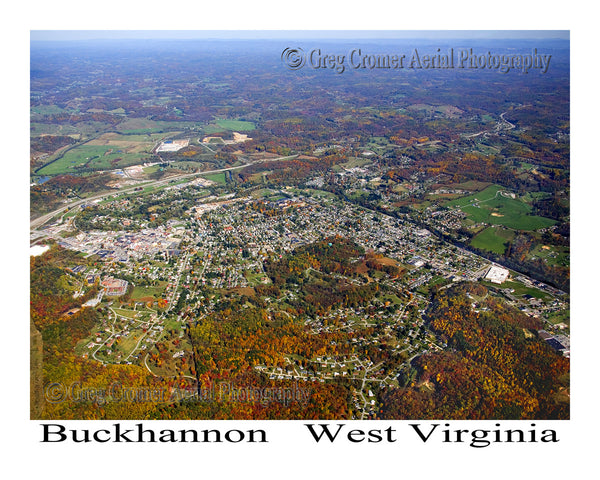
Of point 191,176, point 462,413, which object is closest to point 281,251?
point 462,413

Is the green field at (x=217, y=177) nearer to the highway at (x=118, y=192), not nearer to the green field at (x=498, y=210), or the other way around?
the highway at (x=118, y=192)

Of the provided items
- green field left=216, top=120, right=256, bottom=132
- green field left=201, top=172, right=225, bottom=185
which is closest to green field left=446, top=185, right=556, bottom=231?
green field left=201, top=172, right=225, bottom=185

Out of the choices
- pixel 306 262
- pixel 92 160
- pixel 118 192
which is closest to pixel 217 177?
pixel 118 192

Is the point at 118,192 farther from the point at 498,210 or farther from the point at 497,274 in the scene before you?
the point at 498,210

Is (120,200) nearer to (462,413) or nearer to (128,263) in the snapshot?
(128,263)

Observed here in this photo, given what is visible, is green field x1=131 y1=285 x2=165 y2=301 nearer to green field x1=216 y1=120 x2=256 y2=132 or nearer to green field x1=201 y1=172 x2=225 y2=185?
green field x1=201 y1=172 x2=225 y2=185

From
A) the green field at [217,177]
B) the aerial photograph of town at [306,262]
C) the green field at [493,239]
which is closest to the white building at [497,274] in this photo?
the aerial photograph of town at [306,262]
